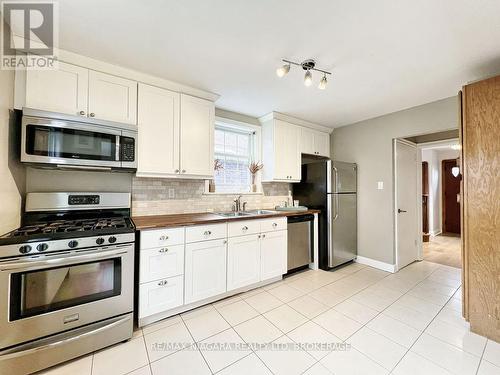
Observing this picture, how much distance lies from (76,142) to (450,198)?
838 centimetres

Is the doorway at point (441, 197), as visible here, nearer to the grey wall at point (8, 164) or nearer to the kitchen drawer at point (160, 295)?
the kitchen drawer at point (160, 295)

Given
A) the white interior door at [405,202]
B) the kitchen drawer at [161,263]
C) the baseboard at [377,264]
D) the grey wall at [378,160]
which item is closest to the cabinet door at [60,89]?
the kitchen drawer at [161,263]

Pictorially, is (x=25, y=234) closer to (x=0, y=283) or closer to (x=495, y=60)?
(x=0, y=283)

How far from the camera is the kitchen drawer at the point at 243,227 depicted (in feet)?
7.79

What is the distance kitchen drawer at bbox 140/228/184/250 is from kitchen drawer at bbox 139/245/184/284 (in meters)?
0.04

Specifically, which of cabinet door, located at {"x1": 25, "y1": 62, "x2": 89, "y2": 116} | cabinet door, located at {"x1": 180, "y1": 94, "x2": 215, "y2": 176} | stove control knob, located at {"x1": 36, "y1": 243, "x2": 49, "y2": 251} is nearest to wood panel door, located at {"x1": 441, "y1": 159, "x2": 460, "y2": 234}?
cabinet door, located at {"x1": 180, "y1": 94, "x2": 215, "y2": 176}

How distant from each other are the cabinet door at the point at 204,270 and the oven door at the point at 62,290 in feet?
1.70

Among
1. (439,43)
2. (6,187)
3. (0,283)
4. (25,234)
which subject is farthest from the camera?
(439,43)

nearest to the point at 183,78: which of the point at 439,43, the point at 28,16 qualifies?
the point at 28,16

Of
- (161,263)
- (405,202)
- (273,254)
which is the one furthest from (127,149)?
(405,202)

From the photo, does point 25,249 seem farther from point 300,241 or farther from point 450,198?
point 450,198

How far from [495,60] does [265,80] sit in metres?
2.14

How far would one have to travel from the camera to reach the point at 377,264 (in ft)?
11.1

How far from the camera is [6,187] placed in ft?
5.08
